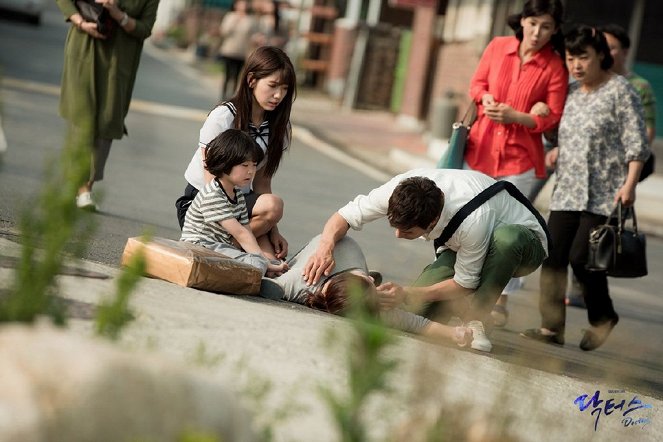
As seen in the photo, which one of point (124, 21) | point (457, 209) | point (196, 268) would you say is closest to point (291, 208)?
point (124, 21)

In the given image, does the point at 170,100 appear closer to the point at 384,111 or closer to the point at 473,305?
the point at 384,111

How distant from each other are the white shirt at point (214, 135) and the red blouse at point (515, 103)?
4.54 ft

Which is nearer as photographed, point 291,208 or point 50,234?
point 50,234

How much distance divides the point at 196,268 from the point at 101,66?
3.48m

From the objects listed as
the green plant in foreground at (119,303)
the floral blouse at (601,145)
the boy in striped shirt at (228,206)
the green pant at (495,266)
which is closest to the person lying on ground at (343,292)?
the boy in striped shirt at (228,206)

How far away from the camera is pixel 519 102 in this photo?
26.2 feet

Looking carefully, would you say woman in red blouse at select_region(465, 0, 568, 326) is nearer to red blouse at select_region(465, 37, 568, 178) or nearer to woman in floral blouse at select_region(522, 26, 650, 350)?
red blouse at select_region(465, 37, 568, 178)

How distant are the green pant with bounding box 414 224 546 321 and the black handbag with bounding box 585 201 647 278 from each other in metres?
0.87

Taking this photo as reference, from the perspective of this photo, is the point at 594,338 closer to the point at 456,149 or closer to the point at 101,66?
the point at 456,149

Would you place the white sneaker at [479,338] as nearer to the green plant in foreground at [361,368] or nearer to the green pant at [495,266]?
the green pant at [495,266]

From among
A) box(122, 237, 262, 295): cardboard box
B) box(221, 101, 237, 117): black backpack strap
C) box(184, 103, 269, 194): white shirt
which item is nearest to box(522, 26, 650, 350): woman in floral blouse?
box(184, 103, 269, 194): white shirt

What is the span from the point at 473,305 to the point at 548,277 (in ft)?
4.28

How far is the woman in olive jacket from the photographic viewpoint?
9047mm

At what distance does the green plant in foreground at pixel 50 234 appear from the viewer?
3.23 meters
